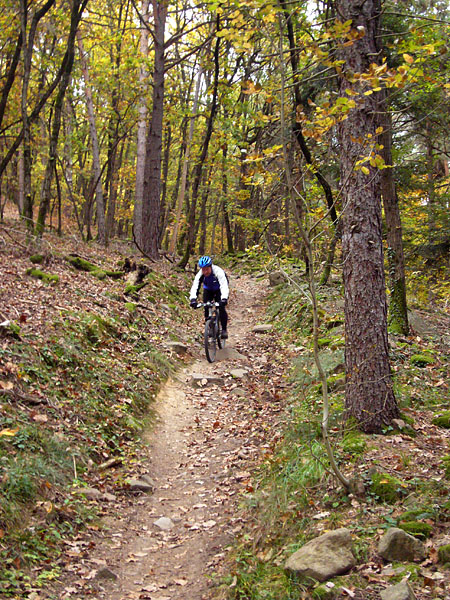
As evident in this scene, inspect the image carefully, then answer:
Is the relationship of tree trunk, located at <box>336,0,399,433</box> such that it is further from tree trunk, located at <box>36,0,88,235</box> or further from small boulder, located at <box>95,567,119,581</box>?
tree trunk, located at <box>36,0,88,235</box>

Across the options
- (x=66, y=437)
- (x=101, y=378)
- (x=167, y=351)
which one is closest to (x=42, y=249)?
(x=167, y=351)

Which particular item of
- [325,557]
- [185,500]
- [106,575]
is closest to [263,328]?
[185,500]

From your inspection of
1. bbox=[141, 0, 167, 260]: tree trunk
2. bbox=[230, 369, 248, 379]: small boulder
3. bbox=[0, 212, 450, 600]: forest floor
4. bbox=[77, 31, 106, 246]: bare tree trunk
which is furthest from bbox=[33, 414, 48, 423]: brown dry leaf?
bbox=[77, 31, 106, 246]: bare tree trunk

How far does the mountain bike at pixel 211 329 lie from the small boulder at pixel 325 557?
6775mm

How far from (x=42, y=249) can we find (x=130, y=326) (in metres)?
2.95

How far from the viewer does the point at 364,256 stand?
211 inches

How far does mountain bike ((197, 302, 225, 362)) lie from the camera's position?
10633 millimetres

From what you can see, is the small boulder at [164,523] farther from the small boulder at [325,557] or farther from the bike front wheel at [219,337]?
the bike front wheel at [219,337]

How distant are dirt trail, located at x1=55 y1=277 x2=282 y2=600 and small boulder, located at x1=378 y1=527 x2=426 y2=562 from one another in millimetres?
1633

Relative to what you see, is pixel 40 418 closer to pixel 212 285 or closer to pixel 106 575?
pixel 106 575

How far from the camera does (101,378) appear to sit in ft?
24.2

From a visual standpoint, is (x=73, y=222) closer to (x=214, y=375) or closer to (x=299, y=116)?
(x=214, y=375)

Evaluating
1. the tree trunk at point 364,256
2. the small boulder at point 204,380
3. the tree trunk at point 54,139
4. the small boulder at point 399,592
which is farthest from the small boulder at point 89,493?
the tree trunk at point 54,139

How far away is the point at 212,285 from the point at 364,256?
19.1 ft
